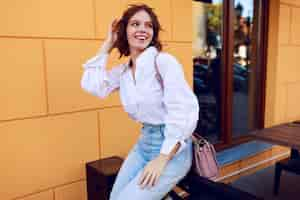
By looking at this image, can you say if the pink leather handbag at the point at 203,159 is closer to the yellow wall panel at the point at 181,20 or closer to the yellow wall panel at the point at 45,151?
the yellow wall panel at the point at 45,151

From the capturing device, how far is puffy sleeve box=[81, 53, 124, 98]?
167 cm

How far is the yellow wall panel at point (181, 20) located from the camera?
286 centimetres

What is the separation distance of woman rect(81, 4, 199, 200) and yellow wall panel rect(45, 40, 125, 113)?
68 cm

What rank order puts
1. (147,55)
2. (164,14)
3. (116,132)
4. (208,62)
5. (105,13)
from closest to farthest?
(147,55) < (105,13) < (116,132) < (164,14) < (208,62)

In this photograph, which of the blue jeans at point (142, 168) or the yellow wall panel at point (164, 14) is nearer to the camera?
the blue jeans at point (142, 168)

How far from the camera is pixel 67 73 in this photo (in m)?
2.24

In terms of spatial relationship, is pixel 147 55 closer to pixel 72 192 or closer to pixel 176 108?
pixel 176 108

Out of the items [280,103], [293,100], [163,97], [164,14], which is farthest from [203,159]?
[293,100]

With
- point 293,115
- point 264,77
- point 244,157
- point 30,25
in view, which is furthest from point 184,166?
point 293,115

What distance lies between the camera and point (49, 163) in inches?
87.1

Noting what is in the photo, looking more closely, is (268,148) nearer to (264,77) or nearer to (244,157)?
(244,157)

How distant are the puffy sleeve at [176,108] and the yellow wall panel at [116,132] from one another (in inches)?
48.4

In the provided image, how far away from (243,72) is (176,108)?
2979 millimetres

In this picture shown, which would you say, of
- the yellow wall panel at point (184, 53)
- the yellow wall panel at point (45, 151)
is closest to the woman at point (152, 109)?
the yellow wall panel at point (45, 151)
